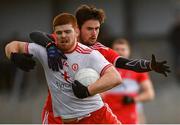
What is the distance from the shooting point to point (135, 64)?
296 inches

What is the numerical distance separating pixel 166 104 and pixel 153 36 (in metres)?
1.61

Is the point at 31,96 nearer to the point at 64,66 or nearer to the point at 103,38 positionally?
the point at 103,38

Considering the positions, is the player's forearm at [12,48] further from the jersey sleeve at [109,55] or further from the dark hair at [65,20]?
the jersey sleeve at [109,55]

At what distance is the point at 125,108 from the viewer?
1038cm

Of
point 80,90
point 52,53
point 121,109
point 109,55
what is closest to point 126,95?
point 121,109

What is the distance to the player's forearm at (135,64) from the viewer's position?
748cm

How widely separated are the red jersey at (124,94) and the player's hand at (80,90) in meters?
3.24

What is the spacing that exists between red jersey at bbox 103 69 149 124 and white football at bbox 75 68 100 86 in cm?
312

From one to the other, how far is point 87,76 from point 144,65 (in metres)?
0.71

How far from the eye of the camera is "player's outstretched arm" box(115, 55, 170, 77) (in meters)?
7.34

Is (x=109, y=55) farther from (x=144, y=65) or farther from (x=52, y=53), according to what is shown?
(x=52, y=53)

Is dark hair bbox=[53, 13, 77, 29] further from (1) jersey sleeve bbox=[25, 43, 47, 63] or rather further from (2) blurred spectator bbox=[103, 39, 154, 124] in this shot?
(2) blurred spectator bbox=[103, 39, 154, 124]

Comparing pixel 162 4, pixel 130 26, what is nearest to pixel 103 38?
pixel 130 26

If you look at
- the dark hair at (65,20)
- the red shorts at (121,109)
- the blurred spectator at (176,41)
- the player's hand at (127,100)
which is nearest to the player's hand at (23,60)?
the dark hair at (65,20)
